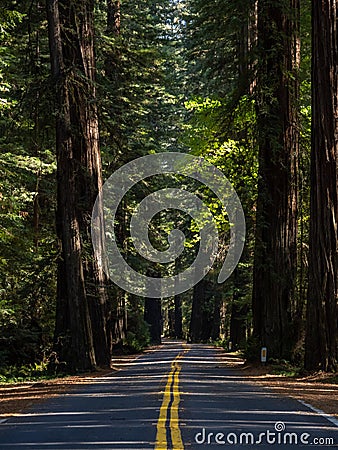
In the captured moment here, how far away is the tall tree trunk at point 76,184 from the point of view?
22891 mm

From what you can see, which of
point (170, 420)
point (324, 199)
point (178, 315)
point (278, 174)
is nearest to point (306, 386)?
point (324, 199)

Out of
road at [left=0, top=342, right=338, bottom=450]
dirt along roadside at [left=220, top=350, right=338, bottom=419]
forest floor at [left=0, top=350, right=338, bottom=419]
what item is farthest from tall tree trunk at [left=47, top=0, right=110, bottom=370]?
road at [left=0, top=342, right=338, bottom=450]

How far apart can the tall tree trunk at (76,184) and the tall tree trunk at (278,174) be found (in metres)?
5.14

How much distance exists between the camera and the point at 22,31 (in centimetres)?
2503

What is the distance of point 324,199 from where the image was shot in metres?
20.1

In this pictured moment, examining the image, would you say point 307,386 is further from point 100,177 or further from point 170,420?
point 100,177

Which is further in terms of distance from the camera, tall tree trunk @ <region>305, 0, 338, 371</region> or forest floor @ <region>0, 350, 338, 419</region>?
tall tree trunk @ <region>305, 0, 338, 371</region>

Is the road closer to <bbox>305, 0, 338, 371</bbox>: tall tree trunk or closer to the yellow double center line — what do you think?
the yellow double center line

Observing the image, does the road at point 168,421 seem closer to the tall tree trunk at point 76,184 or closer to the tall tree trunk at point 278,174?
the tall tree trunk at point 76,184

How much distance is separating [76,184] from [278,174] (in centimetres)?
621

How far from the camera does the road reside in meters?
9.41

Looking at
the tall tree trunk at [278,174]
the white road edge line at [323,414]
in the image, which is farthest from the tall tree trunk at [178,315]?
the white road edge line at [323,414]

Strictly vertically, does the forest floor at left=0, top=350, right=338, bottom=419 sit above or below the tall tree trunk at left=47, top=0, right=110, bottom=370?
below

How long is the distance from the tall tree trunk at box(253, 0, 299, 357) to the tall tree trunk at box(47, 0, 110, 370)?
514 cm
